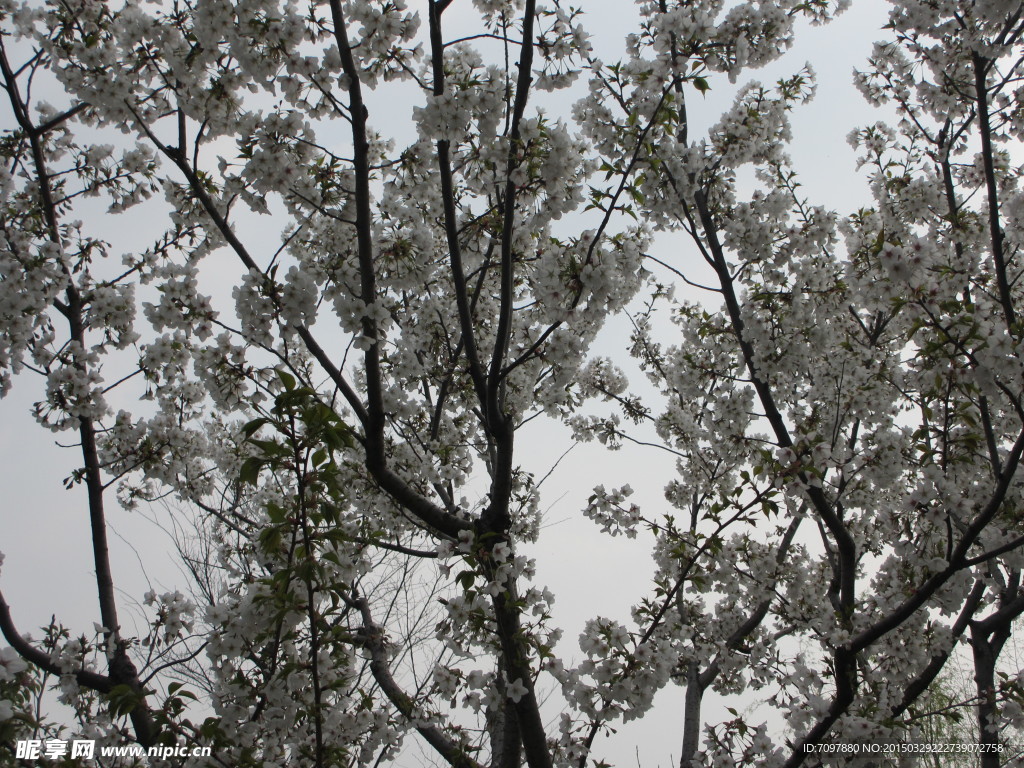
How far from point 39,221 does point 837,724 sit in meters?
5.93

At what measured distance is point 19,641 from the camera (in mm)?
3762

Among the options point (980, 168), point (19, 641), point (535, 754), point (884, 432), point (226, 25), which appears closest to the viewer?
point (226, 25)

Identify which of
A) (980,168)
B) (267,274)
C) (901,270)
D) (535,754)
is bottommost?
(535,754)

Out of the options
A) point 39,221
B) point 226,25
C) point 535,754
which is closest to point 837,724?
point 535,754

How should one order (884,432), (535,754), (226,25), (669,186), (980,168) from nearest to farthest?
(226,25) → (535,754) → (669,186) → (884,432) → (980,168)

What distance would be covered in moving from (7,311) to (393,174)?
246 cm

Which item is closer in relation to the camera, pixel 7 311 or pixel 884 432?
pixel 7 311

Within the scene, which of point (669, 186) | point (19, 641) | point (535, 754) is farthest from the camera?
point (669, 186)

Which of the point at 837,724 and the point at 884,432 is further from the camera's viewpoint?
the point at 884,432

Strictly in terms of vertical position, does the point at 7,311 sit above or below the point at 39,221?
below

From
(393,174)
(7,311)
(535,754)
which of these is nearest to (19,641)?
(7,311)

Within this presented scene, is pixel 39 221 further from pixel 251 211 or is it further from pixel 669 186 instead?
pixel 669 186

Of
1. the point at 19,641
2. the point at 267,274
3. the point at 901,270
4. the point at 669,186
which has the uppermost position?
the point at 669,186

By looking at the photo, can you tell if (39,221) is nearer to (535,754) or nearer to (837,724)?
(535,754)
